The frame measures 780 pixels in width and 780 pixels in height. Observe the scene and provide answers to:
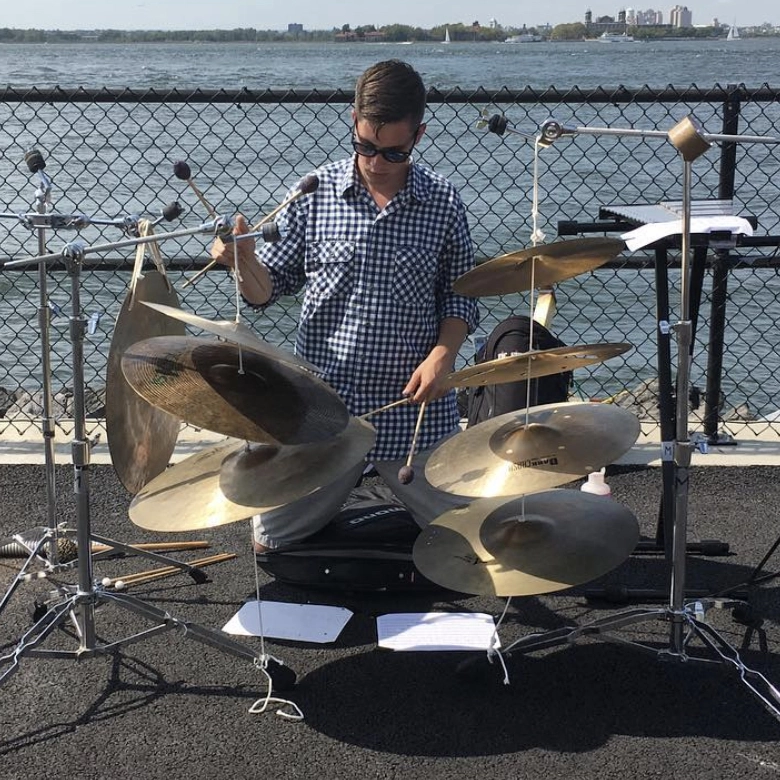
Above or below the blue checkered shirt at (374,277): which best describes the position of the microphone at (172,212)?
above

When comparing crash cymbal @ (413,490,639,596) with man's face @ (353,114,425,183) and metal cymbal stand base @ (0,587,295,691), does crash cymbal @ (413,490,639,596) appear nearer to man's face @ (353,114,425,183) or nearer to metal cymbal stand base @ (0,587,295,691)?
metal cymbal stand base @ (0,587,295,691)

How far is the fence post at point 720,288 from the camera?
17.8 ft

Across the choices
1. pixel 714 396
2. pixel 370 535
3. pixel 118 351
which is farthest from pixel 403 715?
pixel 714 396

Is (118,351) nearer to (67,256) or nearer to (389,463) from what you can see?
(67,256)

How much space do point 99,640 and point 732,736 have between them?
6.50 ft

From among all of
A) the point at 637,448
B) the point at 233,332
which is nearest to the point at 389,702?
the point at 233,332

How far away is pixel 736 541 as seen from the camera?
187 inches

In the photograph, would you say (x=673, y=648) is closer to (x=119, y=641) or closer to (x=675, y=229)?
(x=675, y=229)

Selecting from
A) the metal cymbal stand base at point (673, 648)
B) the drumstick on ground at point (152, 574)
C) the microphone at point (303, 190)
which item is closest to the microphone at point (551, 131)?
the microphone at point (303, 190)

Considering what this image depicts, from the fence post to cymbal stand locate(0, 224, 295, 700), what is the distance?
9.29 ft

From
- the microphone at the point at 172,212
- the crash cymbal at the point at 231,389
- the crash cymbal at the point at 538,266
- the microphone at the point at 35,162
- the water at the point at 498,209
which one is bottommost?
→ the water at the point at 498,209

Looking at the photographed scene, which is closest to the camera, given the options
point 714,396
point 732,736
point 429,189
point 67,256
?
point 67,256

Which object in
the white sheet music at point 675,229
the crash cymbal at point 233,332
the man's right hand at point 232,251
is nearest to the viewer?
the crash cymbal at point 233,332

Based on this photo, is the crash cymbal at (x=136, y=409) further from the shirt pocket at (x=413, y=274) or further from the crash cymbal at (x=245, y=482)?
the shirt pocket at (x=413, y=274)
